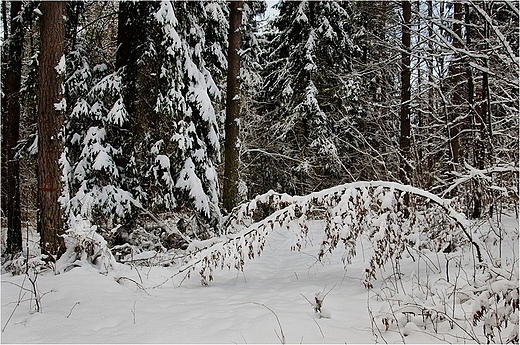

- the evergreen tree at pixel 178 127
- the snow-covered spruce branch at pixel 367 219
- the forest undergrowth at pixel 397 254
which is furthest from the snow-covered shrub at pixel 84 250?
the evergreen tree at pixel 178 127

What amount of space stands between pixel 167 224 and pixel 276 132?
840 cm

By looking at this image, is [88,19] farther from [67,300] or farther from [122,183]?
[67,300]

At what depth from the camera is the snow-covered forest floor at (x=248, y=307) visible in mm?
2918

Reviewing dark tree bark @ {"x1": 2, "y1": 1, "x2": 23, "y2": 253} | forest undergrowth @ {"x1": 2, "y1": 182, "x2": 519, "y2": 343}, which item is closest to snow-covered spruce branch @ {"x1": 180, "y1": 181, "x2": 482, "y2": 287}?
forest undergrowth @ {"x1": 2, "y1": 182, "x2": 519, "y2": 343}

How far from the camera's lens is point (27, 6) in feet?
27.5

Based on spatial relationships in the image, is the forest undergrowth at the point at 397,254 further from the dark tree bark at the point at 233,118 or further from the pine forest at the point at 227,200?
the dark tree bark at the point at 233,118

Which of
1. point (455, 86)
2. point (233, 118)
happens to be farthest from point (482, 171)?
point (233, 118)

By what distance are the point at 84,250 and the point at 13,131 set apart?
637 cm

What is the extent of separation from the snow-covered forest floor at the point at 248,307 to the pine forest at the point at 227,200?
0.09ft

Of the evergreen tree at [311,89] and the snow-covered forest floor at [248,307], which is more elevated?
the evergreen tree at [311,89]

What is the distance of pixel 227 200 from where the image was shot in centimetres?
831

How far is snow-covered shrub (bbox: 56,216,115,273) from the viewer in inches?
193

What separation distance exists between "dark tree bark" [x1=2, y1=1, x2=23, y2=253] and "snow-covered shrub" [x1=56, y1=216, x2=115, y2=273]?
5.18 metres

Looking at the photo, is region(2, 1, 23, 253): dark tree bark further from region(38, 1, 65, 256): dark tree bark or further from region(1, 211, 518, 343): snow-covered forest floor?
region(1, 211, 518, 343): snow-covered forest floor
